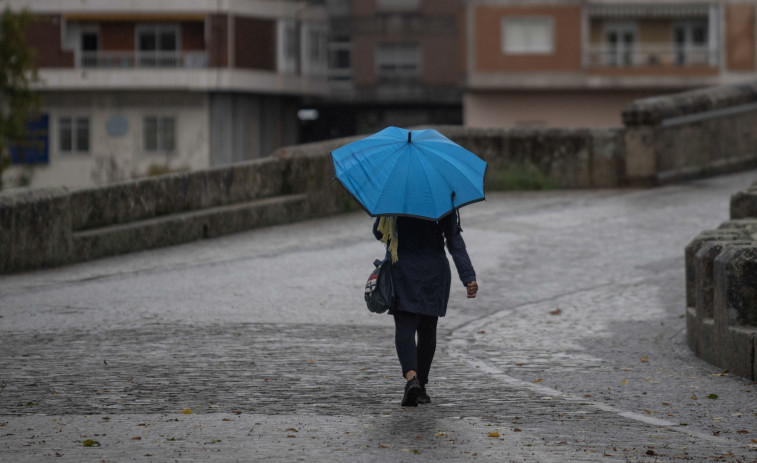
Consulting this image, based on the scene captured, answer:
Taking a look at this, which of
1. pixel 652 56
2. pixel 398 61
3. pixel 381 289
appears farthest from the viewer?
pixel 398 61

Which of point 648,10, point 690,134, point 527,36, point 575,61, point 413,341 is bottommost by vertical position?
point 413,341

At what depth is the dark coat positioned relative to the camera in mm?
8547

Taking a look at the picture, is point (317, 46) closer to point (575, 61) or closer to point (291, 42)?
point (291, 42)

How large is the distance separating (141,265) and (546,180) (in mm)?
8751

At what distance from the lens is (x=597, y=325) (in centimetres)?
1257

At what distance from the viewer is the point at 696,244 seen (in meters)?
11.5

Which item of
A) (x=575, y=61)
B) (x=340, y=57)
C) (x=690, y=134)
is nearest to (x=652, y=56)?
(x=575, y=61)

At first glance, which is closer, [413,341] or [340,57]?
[413,341]

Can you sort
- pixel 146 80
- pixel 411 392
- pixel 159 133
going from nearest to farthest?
pixel 411 392
pixel 146 80
pixel 159 133

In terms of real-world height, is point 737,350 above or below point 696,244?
below

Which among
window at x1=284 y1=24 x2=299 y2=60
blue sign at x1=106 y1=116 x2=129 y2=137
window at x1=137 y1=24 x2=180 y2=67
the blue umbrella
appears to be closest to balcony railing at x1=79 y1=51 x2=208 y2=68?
window at x1=137 y1=24 x2=180 y2=67

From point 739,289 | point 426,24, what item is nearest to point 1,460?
point 739,289

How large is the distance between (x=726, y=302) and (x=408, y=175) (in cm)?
302

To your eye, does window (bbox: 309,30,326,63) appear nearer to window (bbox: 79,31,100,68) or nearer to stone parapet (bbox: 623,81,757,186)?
window (bbox: 79,31,100,68)
